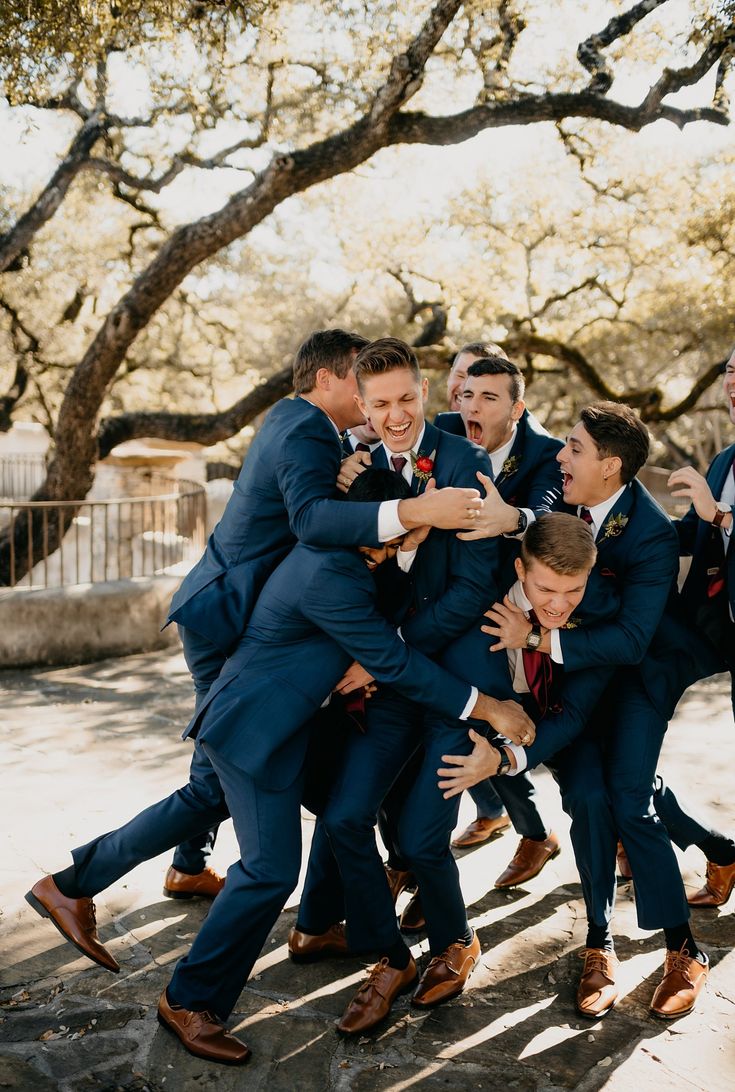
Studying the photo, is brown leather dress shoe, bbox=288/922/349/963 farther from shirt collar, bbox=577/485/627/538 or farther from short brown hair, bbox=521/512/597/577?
shirt collar, bbox=577/485/627/538

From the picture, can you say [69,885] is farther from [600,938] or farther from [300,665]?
[600,938]

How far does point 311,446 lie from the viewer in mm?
3459

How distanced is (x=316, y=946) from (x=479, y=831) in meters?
1.34

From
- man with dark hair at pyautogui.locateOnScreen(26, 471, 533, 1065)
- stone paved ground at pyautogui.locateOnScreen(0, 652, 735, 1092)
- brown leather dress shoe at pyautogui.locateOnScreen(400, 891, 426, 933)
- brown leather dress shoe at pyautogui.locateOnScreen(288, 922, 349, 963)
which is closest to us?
stone paved ground at pyautogui.locateOnScreen(0, 652, 735, 1092)

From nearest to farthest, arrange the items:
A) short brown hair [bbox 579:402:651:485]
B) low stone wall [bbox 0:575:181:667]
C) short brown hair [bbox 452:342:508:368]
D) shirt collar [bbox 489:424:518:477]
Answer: short brown hair [bbox 579:402:651:485] < shirt collar [bbox 489:424:518:477] < short brown hair [bbox 452:342:508:368] < low stone wall [bbox 0:575:181:667]

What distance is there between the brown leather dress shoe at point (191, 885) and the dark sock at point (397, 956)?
3.53 feet

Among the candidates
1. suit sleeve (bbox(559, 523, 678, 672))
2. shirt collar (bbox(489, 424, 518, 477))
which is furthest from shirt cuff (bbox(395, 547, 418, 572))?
shirt collar (bbox(489, 424, 518, 477))

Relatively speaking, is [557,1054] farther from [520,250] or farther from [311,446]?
[520,250]

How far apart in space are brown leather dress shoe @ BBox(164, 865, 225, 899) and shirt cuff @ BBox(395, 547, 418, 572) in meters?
1.71

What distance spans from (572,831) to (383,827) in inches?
A: 35.2

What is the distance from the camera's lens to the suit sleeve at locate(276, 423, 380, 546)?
3.25 m

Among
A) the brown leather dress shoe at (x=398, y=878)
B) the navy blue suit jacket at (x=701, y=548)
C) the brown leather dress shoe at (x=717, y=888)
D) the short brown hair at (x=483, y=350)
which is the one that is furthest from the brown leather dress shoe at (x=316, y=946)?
the short brown hair at (x=483, y=350)

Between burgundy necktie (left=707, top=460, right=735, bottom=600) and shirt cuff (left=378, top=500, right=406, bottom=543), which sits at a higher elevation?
shirt cuff (left=378, top=500, right=406, bottom=543)

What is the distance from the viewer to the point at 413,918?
407 cm
